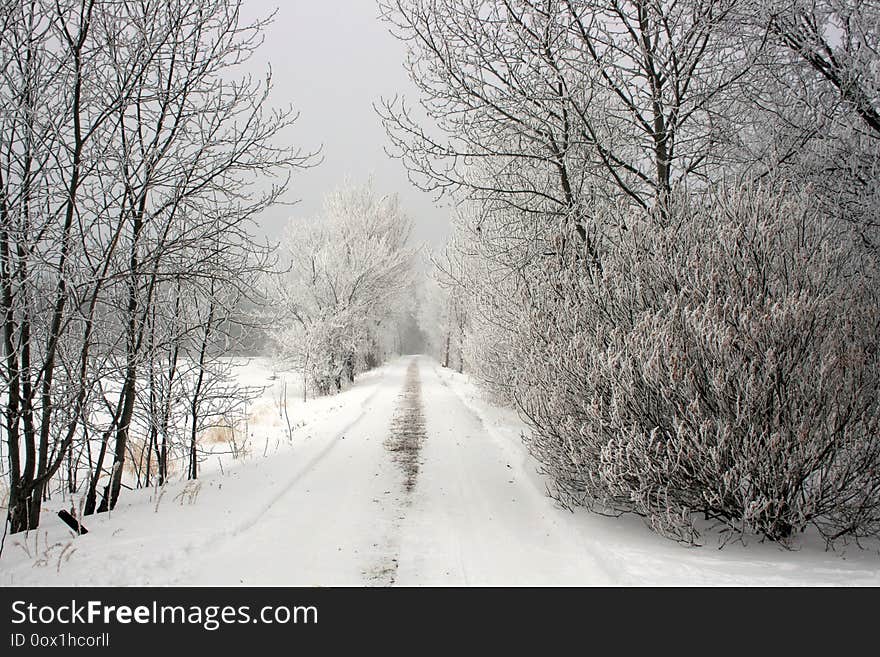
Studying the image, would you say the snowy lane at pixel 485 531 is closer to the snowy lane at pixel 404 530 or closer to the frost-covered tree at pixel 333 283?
the snowy lane at pixel 404 530

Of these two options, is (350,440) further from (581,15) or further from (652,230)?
(581,15)

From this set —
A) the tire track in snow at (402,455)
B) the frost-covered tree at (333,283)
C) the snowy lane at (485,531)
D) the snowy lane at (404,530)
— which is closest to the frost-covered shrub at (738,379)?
the snowy lane at (485,531)

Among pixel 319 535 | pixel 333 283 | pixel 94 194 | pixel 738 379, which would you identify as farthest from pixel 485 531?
pixel 333 283

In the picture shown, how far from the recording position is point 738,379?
140 inches

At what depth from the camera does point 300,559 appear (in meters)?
3.72

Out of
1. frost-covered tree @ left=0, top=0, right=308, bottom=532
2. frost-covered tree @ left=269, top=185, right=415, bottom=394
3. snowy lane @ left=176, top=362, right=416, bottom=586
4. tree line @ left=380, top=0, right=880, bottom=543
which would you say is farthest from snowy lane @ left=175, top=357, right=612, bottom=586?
frost-covered tree @ left=269, top=185, right=415, bottom=394

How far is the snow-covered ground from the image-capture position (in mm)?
3342

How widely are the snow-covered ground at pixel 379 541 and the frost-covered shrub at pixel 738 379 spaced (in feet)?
1.34

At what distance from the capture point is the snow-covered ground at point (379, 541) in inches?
132

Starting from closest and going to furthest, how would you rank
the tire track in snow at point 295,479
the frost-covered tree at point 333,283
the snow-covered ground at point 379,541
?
the snow-covered ground at point 379,541, the tire track in snow at point 295,479, the frost-covered tree at point 333,283

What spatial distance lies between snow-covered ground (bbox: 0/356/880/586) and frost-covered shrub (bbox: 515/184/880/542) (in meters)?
0.41

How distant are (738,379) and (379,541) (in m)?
3.14

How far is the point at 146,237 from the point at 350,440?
5.00 m
